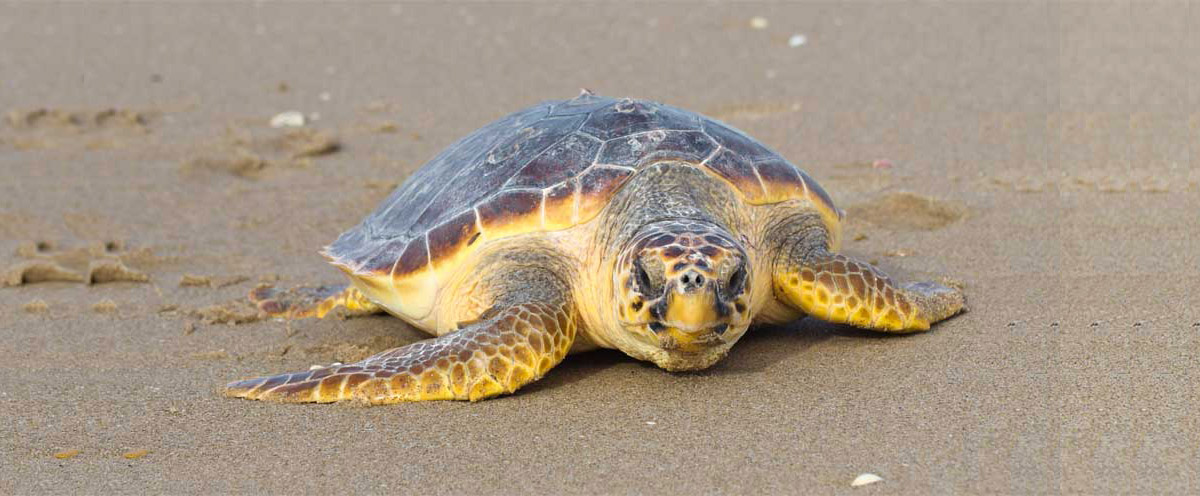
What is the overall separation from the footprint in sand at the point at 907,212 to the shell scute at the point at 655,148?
1.62 m

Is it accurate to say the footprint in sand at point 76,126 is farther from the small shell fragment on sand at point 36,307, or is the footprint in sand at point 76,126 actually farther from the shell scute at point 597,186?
the shell scute at point 597,186

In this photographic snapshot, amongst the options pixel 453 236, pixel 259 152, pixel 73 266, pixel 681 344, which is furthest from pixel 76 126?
pixel 681 344

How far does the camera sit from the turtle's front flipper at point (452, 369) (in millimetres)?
3209

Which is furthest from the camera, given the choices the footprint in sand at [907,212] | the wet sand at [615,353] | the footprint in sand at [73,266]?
the footprint in sand at [907,212]

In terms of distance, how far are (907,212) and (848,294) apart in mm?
1840

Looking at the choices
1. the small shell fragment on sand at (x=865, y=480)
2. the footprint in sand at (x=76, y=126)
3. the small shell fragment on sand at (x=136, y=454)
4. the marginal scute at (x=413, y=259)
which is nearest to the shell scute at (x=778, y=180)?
the marginal scute at (x=413, y=259)

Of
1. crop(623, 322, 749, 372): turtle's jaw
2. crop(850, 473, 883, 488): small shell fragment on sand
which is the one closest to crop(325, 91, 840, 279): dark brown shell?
crop(623, 322, 749, 372): turtle's jaw

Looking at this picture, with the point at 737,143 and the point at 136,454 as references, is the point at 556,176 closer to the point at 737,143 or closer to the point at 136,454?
the point at 737,143

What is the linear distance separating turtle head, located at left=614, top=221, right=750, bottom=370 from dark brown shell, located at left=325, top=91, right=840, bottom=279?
1.33ft

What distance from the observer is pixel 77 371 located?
370 centimetres

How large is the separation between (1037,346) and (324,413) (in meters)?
1.99

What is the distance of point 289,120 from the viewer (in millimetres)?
7590

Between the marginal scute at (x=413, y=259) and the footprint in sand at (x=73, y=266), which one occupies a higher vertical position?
the marginal scute at (x=413, y=259)

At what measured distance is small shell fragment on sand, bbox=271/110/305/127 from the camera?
754 cm
